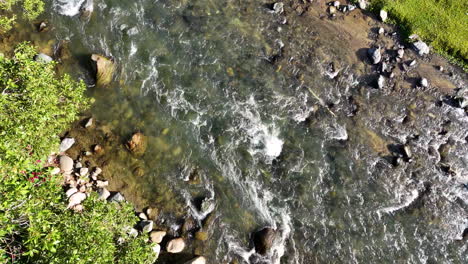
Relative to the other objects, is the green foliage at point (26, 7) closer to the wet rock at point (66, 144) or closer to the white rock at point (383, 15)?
the wet rock at point (66, 144)

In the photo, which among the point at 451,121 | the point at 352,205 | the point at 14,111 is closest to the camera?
the point at 14,111

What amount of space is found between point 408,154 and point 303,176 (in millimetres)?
5590

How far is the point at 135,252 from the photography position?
40.9 ft

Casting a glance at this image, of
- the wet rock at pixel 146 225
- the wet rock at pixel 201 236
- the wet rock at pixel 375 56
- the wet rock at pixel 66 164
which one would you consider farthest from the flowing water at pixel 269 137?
the wet rock at pixel 66 164

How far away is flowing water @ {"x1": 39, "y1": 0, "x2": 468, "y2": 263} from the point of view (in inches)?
647

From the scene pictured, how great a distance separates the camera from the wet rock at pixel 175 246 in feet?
50.9

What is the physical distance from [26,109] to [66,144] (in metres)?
4.73

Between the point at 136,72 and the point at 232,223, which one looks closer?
the point at 232,223

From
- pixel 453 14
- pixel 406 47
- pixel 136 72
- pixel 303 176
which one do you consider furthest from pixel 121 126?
pixel 453 14

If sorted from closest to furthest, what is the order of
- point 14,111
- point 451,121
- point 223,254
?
point 14,111, point 223,254, point 451,121

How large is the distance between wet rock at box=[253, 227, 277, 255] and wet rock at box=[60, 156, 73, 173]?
9.16 metres

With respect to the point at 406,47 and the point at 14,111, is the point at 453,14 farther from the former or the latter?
the point at 14,111

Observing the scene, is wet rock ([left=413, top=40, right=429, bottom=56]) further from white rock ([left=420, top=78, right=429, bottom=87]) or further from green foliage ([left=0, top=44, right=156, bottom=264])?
green foliage ([left=0, top=44, right=156, bottom=264])

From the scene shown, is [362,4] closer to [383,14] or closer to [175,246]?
[383,14]
